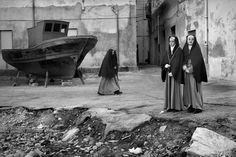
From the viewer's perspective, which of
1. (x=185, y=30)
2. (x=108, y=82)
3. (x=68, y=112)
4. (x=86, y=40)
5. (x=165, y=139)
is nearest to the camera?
(x=165, y=139)

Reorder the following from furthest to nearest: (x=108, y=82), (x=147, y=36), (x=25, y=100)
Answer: (x=147, y=36) < (x=108, y=82) < (x=25, y=100)

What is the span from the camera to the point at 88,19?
20094 mm

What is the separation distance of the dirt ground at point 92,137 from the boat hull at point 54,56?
672 cm

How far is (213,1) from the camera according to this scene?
44.9ft

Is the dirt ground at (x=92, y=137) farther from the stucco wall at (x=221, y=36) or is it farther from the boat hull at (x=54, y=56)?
the stucco wall at (x=221, y=36)

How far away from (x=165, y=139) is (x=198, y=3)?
11.2 m

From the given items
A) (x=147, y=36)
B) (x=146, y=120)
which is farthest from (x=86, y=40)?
(x=147, y=36)

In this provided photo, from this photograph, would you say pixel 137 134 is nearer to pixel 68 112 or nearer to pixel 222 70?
pixel 68 112

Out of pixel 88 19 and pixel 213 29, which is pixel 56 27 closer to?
pixel 88 19

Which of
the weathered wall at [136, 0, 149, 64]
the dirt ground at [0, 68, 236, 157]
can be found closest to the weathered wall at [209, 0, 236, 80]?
the dirt ground at [0, 68, 236, 157]

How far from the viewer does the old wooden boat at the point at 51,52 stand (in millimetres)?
14125

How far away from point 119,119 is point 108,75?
13.5ft

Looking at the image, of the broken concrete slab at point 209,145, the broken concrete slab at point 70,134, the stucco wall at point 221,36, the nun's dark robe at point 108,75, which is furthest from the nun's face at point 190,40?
the stucco wall at point 221,36

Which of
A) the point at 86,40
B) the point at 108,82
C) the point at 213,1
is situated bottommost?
the point at 108,82
